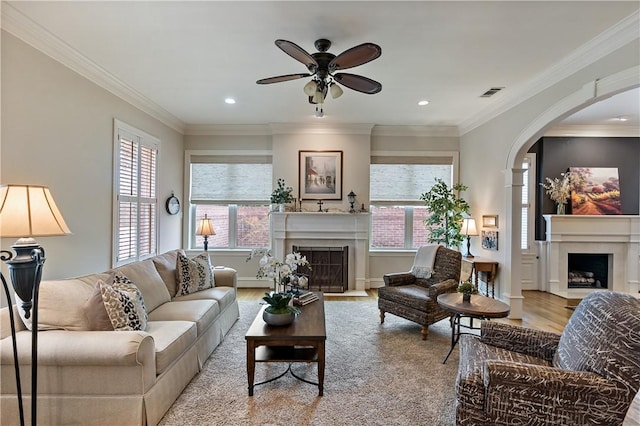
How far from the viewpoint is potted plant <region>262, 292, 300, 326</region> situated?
2.65 m

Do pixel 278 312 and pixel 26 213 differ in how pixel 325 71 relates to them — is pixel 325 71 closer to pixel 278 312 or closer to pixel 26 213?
pixel 278 312

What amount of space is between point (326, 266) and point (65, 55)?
14.8ft

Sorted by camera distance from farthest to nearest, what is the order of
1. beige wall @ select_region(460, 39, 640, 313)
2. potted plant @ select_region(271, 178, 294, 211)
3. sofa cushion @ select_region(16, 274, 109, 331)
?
potted plant @ select_region(271, 178, 294, 211) < beige wall @ select_region(460, 39, 640, 313) < sofa cushion @ select_region(16, 274, 109, 331)

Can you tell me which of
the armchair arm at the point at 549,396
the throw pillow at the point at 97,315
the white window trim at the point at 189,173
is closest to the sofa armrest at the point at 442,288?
the armchair arm at the point at 549,396

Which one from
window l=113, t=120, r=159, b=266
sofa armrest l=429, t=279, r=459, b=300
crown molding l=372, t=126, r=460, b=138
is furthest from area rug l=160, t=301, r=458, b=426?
crown molding l=372, t=126, r=460, b=138

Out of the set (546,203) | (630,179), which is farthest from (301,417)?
(630,179)

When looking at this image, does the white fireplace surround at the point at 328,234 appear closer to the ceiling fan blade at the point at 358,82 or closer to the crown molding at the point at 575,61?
the crown molding at the point at 575,61

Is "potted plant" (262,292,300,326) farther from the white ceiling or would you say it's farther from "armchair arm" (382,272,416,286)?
the white ceiling

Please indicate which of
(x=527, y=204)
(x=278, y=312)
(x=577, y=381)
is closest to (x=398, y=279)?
(x=278, y=312)

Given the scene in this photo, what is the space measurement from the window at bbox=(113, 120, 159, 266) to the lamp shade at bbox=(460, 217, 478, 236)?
488cm

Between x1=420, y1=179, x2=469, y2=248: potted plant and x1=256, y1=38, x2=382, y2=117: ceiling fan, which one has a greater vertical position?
x1=256, y1=38, x2=382, y2=117: ceiling fan

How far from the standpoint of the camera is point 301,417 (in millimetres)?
2258

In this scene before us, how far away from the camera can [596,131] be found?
5887mm

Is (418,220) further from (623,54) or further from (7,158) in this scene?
(7,158)
